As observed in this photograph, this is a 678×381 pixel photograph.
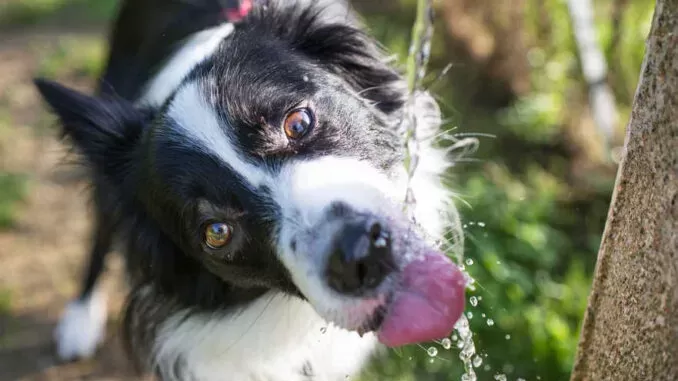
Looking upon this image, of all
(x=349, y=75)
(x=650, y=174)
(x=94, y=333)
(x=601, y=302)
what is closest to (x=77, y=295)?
(x=94, y=333)

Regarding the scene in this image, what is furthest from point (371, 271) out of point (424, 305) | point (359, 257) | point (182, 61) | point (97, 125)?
point (182, 61)

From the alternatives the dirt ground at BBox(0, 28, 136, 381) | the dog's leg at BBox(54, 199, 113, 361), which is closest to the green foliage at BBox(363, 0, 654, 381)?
the dog's leg at BBox(54, 199, 113, 361)

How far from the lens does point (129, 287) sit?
3.14 metres

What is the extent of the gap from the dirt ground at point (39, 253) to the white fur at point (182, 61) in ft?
1.41

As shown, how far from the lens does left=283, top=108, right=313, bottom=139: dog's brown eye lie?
2.29m

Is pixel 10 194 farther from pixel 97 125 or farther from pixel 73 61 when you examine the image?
pixel 97 125

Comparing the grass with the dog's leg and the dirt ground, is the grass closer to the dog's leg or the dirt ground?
the dirt ground

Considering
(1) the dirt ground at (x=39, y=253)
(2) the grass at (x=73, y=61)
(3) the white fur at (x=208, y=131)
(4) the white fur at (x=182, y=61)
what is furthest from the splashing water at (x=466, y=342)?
(2) the grass at (x=73, y=61)

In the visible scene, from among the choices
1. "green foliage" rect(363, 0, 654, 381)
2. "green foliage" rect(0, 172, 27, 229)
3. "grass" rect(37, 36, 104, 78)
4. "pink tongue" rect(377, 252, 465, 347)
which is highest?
"pink tongue" rect(377, 252, 465, 347)

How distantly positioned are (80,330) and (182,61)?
1.86 m

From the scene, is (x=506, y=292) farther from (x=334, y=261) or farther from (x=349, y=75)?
(x=334, y=261)

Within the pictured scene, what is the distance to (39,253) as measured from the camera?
4.70 meters

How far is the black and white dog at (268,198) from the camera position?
1970 millimetres

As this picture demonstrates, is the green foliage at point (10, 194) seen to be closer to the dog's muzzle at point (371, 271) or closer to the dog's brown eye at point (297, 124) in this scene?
the dog's brown eye at point (297, 124)
